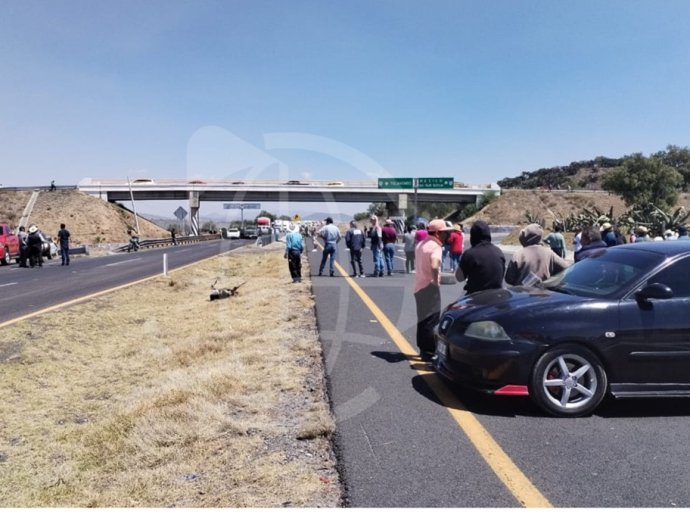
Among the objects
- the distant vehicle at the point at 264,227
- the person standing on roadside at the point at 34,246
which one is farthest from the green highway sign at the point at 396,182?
the person standing on roadside at the point at 34,246

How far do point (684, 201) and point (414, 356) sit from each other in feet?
304

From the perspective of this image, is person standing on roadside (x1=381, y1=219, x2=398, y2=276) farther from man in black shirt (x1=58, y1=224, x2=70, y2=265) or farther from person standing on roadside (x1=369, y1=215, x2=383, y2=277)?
man in black shirt (x1=58, y1=224, x2=70, y2=265)

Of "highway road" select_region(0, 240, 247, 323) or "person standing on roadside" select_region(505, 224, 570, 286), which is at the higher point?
"person standing on roadside" select_region(505, 224, 570, 286)

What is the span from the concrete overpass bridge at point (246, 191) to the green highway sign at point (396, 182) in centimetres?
106

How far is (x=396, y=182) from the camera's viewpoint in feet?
229

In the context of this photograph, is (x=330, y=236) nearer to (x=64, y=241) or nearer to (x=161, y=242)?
(x=64, y=241)

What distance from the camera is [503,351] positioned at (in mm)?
5000

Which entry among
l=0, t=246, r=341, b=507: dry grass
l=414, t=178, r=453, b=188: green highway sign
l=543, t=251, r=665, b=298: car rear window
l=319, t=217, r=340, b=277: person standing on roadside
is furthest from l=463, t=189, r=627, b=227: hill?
l=543, t=251, r=665, b=298: car rear window

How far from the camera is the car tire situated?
16.3ft

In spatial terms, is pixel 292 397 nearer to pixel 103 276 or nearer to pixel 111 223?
pixel 103 276

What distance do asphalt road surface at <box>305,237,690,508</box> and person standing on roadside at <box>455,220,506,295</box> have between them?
120 centimetres

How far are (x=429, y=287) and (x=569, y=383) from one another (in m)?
2.44

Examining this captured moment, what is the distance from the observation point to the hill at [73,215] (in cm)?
6475

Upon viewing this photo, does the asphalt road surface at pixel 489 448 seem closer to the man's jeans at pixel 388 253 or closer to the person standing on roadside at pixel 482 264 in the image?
the person standing on roadside at pixel 482 264
